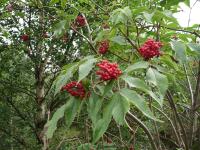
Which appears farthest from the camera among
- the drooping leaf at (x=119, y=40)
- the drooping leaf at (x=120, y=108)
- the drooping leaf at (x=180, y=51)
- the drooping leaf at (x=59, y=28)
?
the drooping leaf at (x=59, y=28)

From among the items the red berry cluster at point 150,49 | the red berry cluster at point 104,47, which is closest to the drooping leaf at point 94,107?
the red berry cluster at point 150,49

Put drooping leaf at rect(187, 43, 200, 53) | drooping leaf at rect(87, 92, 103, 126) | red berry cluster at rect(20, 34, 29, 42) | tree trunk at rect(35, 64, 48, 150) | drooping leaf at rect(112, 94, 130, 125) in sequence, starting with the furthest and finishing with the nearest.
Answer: tree trunk at rect(35, 64, 48, 150) < red berry cluster at rect(20, 34, 29, 42) < drooping leaf at rect(187, 43, 200, 53) < drooping leaf at rect(87, 92, 103, 126) < drooping leaf at rect(112, 94, 130, 125)

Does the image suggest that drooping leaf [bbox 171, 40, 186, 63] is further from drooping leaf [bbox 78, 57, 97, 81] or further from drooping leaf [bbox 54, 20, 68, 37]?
drooping leaf [bbox 54, 20, 68, 37]

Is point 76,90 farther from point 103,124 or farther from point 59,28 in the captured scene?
point 59,28

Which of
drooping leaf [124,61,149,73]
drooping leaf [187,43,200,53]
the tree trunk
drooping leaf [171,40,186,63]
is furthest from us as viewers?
the tree trunk

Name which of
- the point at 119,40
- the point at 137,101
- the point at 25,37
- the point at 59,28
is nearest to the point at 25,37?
the point at 25,37

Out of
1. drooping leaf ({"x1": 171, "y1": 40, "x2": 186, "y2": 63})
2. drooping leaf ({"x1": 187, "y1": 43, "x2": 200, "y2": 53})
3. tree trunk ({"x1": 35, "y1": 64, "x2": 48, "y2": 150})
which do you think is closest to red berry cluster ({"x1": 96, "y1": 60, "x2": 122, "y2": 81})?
drooping leaf ({"x1": 171, "y1": 40, "x2": 186, "y2": 63})

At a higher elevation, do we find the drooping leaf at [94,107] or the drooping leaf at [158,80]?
the drooping leaf at [158,80]

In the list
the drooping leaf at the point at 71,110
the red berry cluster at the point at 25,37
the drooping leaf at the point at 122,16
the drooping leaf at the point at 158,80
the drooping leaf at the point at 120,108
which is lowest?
the red berry cluster at the point at 25,37

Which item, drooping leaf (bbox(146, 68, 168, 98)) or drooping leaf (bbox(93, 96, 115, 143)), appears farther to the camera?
drooping leaf (bbox(146, 68, 168, 98))

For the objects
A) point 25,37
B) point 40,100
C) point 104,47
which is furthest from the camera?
point 40,100

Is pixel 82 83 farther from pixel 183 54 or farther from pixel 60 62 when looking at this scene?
pixel 60 62

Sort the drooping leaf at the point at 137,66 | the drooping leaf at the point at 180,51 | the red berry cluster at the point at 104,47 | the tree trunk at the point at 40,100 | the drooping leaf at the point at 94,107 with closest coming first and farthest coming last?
the drooping leaf at the point at 94,107 → the drooping leaf at the point at 137,66 → the drooping leaf at the point at 180,51 → the red berry cluster at the point at 104,47 → the tree trunk at the point at 40,100

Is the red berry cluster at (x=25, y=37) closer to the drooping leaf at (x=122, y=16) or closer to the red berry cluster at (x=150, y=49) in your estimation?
the drooping leaf at (x=122, y=16)
